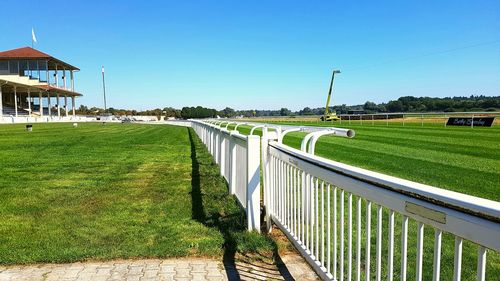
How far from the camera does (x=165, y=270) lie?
397 cm

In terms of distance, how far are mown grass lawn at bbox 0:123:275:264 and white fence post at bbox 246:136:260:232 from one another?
0.22m

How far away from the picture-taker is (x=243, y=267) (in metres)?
4.02

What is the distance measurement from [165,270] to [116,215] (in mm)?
2097

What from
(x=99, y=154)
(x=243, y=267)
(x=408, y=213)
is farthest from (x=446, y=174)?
(x=99, y=154)

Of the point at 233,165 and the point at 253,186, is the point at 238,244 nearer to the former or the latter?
the point at 253,186

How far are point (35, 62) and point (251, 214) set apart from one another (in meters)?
69.7

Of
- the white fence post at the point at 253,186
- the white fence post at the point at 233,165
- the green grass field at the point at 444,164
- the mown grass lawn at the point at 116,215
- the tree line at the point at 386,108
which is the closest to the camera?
the mown grass lawn at the point at 116,215

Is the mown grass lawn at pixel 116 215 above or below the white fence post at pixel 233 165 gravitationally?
below

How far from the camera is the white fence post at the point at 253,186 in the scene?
4.99m

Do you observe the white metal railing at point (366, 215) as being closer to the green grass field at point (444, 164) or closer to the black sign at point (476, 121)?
the green grass field at point (444, 164)

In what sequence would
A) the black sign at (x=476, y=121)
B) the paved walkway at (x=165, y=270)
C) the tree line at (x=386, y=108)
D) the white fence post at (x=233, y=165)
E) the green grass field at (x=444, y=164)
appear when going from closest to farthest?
the paved walkway at (x=165, y=270) < the white fence post at (x=233, y=165) < the green grass field at (x=444, y=164) < the black sign at (x=476, y=121) < the tree line at (x=386, y=108)

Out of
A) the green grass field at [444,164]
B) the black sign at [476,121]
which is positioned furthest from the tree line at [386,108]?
the green grass field at [444,164]

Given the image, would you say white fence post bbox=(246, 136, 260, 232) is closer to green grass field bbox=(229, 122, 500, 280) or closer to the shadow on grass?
the shadow on grass

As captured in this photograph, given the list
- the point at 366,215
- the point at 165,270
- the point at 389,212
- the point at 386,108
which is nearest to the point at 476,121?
the point at 165,270
